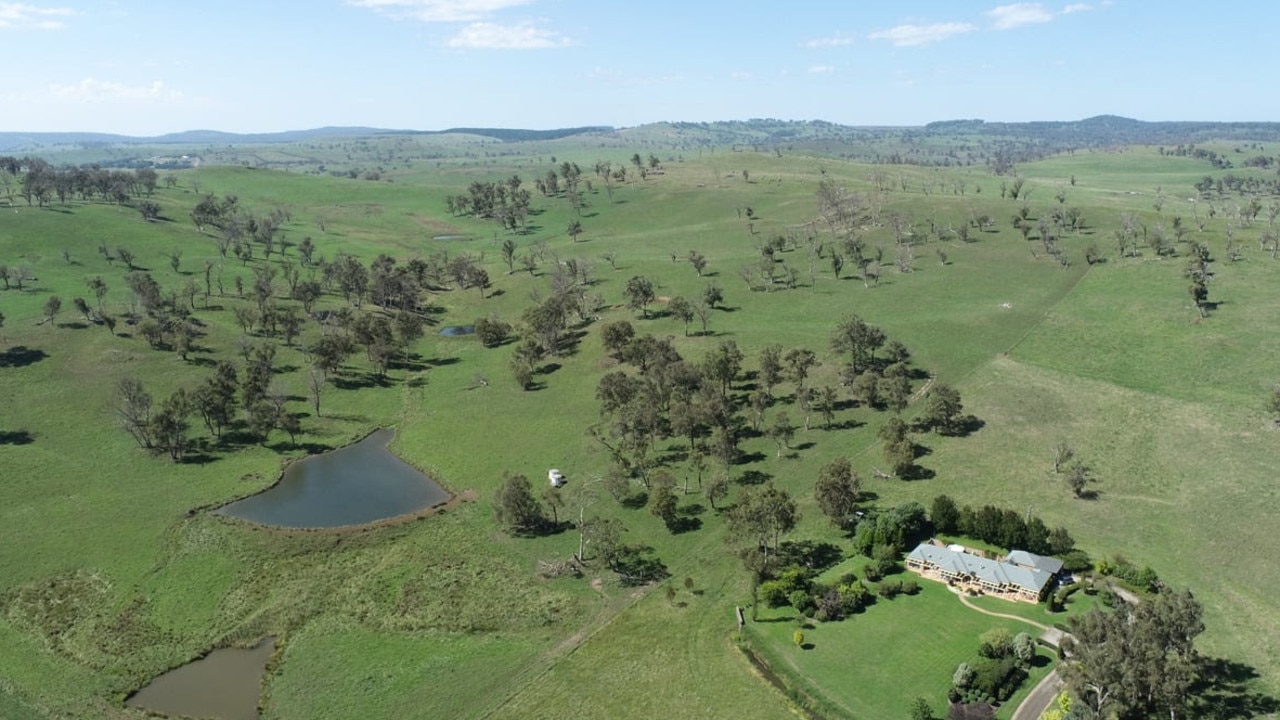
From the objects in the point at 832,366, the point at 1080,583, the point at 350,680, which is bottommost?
the point at 350,680

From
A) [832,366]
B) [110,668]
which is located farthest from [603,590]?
[832,366]

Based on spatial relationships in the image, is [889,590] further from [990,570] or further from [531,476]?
[531,476]

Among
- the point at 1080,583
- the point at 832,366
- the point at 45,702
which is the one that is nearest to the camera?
the point at 45,702

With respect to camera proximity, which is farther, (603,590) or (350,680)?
(603,590)

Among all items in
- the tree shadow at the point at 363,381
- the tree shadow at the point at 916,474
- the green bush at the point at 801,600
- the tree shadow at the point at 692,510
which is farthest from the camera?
the tree shadow at the point at 363,381

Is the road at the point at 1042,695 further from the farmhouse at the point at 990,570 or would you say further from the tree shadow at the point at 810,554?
the tree shadow at the point at 810,554

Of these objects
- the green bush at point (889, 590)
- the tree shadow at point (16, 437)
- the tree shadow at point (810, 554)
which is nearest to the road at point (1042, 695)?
the green bush at point (889, 590)

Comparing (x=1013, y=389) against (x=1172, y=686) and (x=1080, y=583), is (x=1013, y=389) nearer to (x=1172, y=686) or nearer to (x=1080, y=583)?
(x=1080, y=583)
